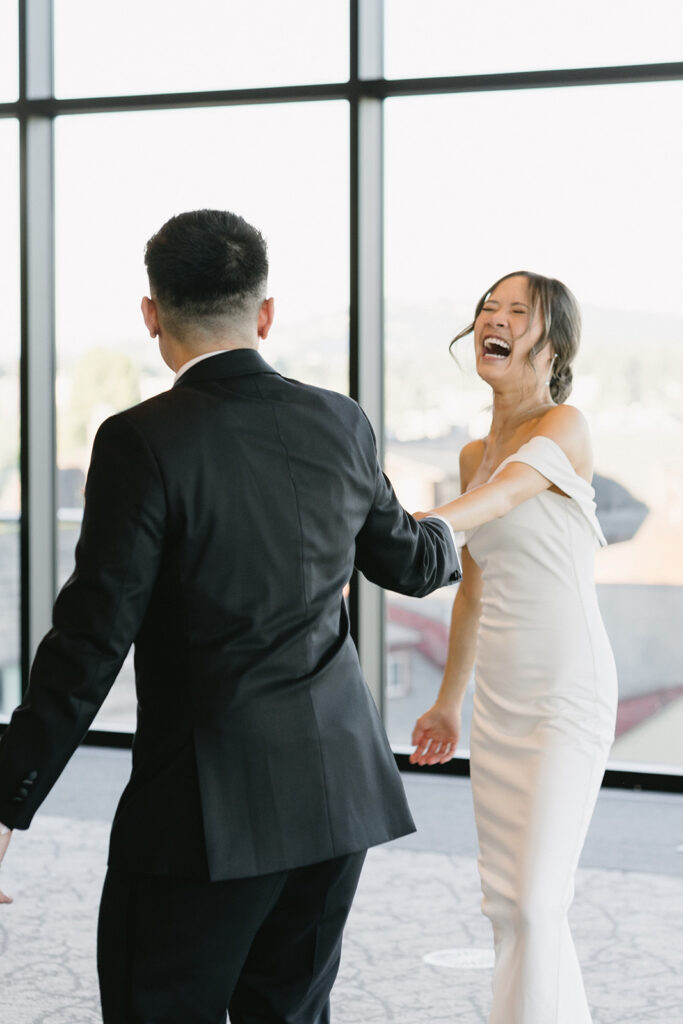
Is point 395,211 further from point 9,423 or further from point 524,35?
A: point 9,423

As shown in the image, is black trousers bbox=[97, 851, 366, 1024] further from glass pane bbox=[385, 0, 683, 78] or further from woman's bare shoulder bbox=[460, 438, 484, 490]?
glass pane bbox=[385, 0, 683, 78]

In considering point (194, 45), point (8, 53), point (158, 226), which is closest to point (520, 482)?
point (158, 226)

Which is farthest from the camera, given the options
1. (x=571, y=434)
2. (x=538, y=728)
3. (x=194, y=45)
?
(x=194, y=45)

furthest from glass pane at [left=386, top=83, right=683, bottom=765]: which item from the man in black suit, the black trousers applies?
the black trousers

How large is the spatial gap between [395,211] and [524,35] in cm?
80

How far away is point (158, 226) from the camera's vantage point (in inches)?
205

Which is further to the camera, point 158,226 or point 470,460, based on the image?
point 158,226

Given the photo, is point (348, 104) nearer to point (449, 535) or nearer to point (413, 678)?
point (413, 678)

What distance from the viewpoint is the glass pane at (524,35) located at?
14.7 ft

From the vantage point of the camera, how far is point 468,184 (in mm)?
4742

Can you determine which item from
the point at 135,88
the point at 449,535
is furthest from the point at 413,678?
the point at 449,535

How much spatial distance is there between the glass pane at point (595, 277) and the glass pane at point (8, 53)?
166 cm

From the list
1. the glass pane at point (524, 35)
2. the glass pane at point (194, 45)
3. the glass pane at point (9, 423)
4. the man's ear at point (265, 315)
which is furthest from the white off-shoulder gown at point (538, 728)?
the glass pane at point (9, 423)

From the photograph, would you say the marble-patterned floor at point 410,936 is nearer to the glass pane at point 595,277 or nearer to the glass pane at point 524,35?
the glass pane at point 595,277
